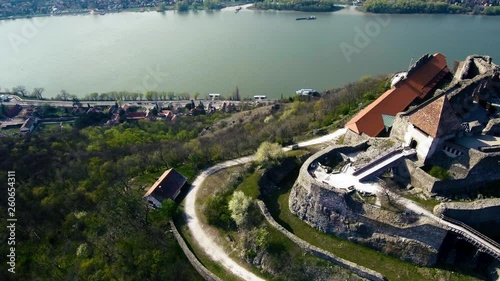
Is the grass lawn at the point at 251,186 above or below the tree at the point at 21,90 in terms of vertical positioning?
above

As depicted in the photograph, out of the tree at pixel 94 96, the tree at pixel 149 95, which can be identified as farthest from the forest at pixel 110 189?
the tree at pixel 94 96

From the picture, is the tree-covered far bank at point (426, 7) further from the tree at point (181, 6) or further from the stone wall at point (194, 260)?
the stone wall at point (194, 260)

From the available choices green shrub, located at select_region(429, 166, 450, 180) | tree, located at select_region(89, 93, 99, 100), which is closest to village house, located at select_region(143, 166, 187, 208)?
green shrub, located at select_region(429, 166, 450, 180)

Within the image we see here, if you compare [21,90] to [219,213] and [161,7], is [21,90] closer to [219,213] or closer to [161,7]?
[161,7]

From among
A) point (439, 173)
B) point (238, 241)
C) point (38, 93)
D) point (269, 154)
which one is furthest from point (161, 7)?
point (439, 173)

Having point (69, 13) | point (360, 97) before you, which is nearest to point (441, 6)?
point (360, 97)

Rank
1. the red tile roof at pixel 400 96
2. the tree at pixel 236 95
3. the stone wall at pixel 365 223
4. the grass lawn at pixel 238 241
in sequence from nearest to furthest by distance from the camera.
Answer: the stone wall at pixel 365 223
the grass lawn at pixel 238 241
the red tile roof at pixel 400 96
the tree at pixel 236 95
